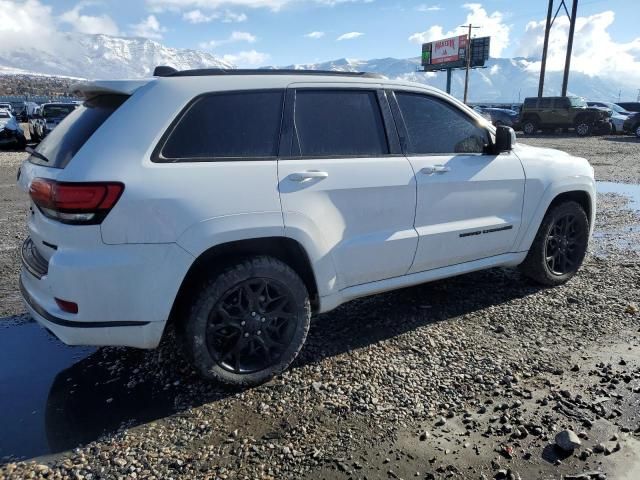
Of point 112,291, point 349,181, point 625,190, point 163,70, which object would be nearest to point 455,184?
point 349,181

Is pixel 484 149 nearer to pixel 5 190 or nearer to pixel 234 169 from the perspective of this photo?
pixel 234 169

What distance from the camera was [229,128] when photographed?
117 inches

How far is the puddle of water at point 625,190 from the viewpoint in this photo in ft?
29.2

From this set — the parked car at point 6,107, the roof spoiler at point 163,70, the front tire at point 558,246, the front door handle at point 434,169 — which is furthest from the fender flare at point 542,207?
the parked car at point 6,107

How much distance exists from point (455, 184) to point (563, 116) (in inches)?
1025

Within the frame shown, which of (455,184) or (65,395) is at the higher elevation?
(455,184)

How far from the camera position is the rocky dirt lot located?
8.16 ft

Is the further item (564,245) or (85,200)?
(564,245)

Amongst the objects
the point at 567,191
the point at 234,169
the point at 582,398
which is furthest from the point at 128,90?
the point at 567,191

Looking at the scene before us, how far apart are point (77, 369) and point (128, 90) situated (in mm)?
1858

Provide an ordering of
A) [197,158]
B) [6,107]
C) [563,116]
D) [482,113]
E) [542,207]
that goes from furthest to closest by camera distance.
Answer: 1. [6,107]
2. [482,113]
3. [563,116]
4. [542,207]
5. [197,158]

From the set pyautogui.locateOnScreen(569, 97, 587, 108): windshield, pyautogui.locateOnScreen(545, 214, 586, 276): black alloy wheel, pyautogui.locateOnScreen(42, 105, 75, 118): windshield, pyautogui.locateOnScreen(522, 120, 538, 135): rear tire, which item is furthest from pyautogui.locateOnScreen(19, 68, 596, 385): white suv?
pyautogui.locateOnScreen(569, 97, 587, 108): windshield

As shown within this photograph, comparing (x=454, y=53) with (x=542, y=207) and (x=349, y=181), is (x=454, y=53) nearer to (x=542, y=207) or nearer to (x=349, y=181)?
(x=542, y=207)

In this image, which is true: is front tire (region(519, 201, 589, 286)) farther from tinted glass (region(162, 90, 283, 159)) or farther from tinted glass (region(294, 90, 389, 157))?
tinted glass (region(162, 90, 283, 159))
